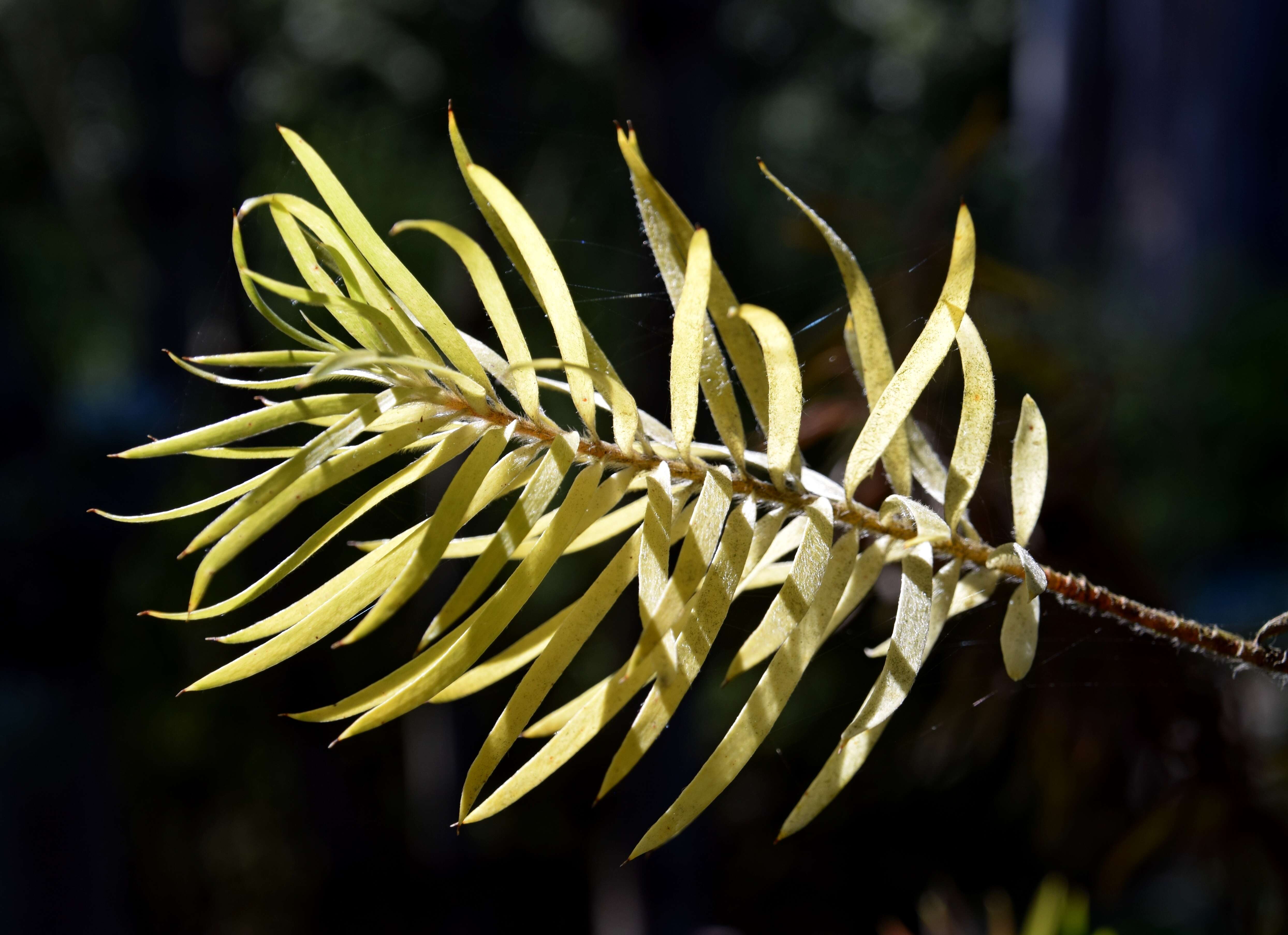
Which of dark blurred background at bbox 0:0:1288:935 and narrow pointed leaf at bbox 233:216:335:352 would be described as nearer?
narrow pointed leaf at bbox 233:216:335:352

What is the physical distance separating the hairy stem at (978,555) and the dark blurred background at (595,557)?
0.33 feet

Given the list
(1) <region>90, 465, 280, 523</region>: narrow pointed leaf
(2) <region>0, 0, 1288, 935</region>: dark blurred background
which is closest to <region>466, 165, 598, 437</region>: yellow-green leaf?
(1) <region>90, 465, 280, 523</region>: narrow pointed leaf

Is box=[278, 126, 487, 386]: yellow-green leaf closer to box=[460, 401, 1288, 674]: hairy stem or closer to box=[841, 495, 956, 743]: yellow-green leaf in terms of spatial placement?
box=[460, 401, 1288, 674]: hairy stem

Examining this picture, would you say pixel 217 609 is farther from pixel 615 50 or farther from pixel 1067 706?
pixel 615 50

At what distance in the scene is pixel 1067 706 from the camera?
90 cm

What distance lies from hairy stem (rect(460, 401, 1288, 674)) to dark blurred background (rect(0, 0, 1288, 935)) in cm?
10

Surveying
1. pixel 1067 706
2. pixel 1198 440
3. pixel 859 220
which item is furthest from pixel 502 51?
pixel 1067 706

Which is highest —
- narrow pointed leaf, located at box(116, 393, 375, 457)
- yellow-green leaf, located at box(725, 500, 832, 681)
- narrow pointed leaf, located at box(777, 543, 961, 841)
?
narrow pointed leaf, located at box(116, 393, 375, 457)

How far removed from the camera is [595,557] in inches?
81.6

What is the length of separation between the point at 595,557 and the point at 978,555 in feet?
5.77

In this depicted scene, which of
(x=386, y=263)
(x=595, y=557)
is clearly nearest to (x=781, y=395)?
(x=386, y=263)

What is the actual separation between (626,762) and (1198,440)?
354 centimetres

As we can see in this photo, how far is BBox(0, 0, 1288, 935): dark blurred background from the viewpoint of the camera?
911 mm

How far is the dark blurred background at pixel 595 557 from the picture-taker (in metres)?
0.91
